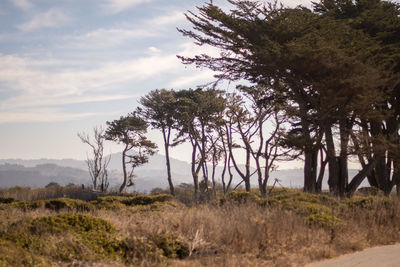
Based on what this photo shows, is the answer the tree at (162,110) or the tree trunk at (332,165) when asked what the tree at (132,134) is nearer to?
the tree at (162,110)

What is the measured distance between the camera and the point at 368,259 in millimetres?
7824

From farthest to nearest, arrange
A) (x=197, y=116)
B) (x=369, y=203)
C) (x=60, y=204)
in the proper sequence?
1. (x=197, y=116)
2. (x=60, y=204)
3. (x=369, y=203)

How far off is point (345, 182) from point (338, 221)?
10.4 metres

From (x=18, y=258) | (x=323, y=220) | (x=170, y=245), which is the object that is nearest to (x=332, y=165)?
(x=323, y=220)

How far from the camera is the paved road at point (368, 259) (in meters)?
7.43

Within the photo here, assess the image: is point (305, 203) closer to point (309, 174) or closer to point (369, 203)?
point (369, 203)

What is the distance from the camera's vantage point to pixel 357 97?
16.8m

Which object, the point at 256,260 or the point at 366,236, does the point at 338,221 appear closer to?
the point at 366,236

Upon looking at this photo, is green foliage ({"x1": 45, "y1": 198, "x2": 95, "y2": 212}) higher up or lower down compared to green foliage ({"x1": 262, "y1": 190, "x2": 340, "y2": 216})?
lower down

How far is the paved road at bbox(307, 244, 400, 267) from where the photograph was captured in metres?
7.43

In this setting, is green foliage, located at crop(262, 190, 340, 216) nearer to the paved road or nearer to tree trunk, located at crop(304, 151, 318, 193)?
the paved road

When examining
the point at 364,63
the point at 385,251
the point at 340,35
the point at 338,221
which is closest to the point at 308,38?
the point at 340,35

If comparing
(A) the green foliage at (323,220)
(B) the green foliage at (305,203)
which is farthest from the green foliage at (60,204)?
(A) the green foliage at (323,220)

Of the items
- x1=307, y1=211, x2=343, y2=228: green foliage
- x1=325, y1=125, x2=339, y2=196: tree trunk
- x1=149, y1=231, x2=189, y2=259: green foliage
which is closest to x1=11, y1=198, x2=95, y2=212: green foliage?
x1=149, y1=231, x2=189, y2=259: green foliage
